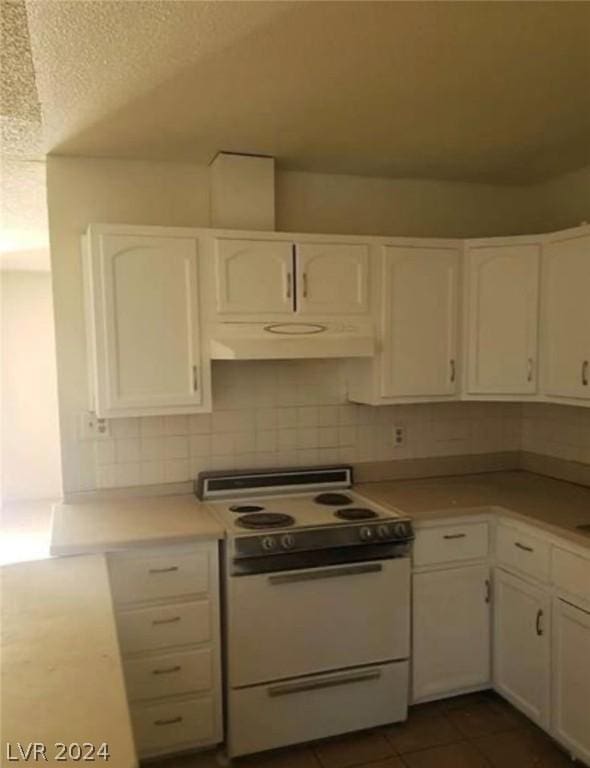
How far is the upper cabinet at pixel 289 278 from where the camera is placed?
2.57m

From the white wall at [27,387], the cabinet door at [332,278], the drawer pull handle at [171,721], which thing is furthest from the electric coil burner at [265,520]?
the white wall at [27,387]

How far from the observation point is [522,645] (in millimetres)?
2488

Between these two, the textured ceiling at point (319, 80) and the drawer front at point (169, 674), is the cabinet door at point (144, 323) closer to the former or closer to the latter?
the textured ceiling at point (319, 80)

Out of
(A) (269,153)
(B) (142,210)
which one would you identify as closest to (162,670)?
(B) (142,210)

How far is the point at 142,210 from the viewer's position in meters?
2.74

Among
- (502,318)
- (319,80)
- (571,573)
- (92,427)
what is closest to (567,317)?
(502,318)

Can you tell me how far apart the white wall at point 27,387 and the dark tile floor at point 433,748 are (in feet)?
14.9

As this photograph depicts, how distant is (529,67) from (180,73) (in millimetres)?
1118

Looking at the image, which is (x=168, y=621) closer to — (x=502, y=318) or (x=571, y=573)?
(x=571, y=573)

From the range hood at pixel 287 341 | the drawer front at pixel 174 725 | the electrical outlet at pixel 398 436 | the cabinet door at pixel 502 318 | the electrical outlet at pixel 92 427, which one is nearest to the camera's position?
the drawer front at pixel 174 725

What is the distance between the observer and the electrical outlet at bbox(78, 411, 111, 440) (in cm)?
271

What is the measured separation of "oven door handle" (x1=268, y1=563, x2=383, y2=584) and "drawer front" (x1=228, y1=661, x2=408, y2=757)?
0.42 meters

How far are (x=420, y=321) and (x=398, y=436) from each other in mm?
687

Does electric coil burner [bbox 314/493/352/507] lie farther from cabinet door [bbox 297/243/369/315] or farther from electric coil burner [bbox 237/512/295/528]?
cabinet door [bbox 297/243/369/315]
